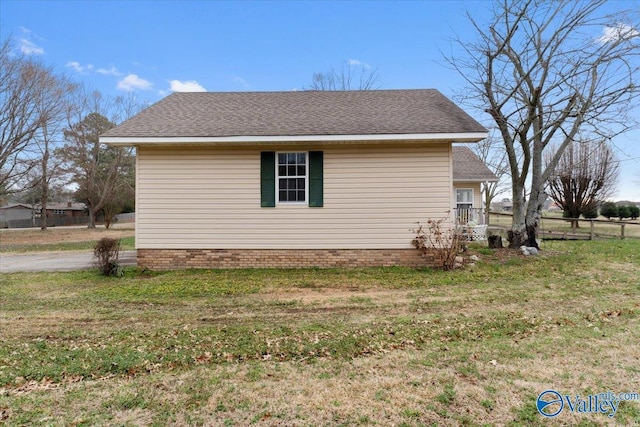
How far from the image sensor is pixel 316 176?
846cm

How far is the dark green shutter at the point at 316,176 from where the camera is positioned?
8453 millimetres

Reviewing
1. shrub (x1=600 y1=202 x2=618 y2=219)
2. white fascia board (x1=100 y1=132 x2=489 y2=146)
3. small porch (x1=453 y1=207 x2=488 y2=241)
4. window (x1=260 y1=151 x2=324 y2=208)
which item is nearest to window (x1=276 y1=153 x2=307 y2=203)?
window (x1=260 y1=151 x2=324 y2=208)

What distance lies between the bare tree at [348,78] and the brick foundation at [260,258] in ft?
55.8

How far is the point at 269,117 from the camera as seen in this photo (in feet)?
29.8

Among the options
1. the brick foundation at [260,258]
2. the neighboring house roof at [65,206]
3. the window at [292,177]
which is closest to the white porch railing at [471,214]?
the brick foundation at [260,258]

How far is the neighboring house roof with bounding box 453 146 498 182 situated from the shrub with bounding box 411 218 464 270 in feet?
26.7

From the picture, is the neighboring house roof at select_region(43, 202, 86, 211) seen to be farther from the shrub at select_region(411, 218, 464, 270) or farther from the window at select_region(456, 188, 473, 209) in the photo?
the shrub at select_region(411, 218, 464, 270)

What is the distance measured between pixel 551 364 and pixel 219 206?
24.0 feet

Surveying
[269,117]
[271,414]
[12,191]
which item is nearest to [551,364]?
[271,414]

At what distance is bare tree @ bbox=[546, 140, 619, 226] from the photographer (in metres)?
23.8

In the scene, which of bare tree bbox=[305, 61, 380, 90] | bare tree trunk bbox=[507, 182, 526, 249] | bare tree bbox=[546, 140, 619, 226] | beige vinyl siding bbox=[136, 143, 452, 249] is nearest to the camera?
beige vinyl siding bbox=[136, 143, 452, 249]

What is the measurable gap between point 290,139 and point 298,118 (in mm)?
1203

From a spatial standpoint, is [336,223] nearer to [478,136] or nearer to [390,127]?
[390,127]

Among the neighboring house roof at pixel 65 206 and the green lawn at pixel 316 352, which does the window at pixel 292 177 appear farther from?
the neighboring house roof at pixel 65 206
